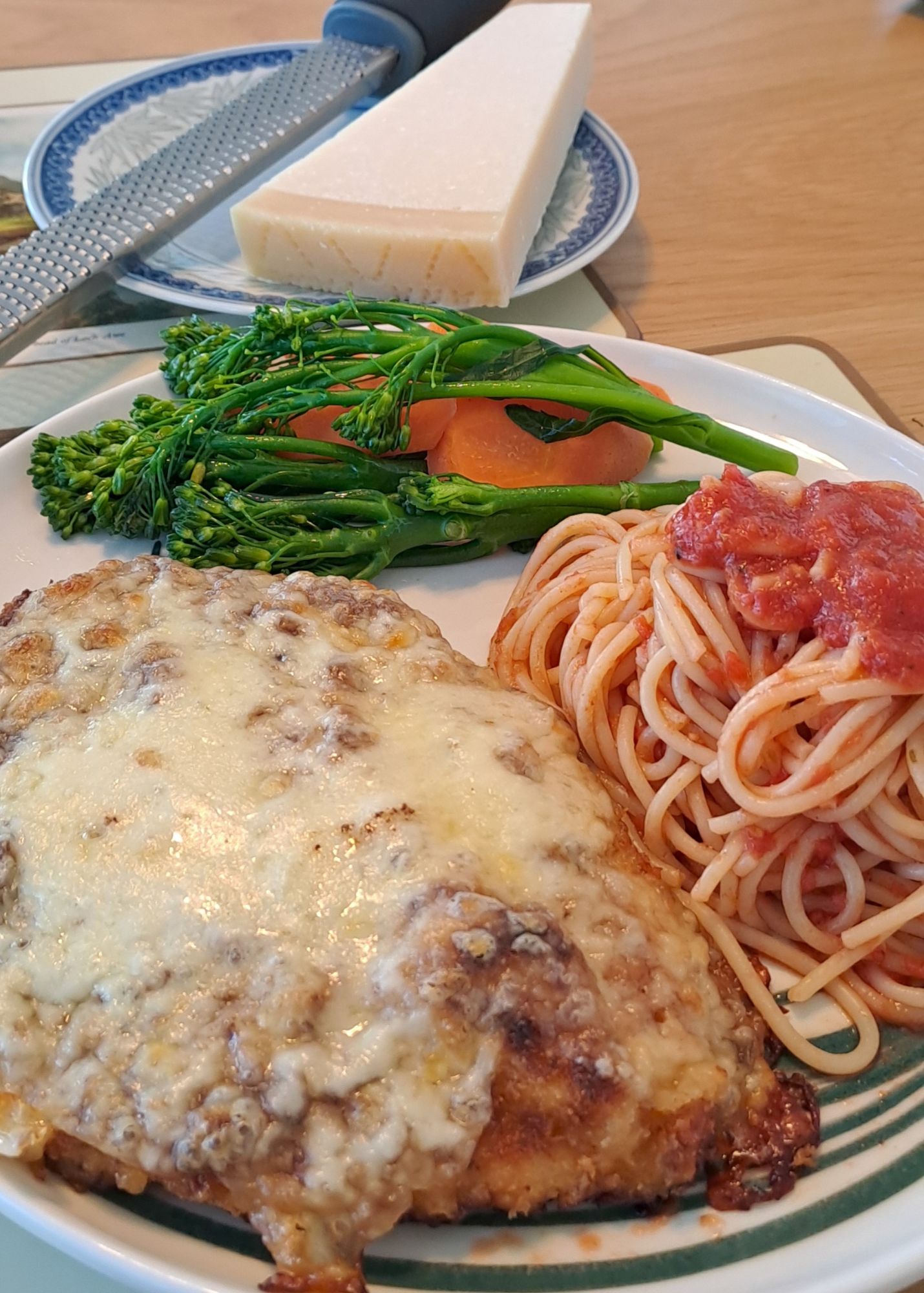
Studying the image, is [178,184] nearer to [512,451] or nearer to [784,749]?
[512,451]

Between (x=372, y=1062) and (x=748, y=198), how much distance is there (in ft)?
15.6

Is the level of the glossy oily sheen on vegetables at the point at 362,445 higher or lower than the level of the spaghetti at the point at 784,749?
higher

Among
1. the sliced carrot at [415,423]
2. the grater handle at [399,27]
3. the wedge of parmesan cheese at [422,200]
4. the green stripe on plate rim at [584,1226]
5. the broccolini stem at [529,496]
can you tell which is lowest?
the green stripe on plate rim at [584,1226]

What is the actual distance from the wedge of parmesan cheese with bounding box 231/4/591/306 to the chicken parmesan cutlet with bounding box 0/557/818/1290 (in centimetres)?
227

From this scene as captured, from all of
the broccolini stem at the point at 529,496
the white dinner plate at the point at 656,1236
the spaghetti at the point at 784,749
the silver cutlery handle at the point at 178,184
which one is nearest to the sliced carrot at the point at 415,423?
the broccolini stem at the point at 529,496

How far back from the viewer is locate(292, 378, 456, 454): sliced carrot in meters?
2.80

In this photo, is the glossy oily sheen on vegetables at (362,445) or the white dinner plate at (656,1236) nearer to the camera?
the white dinner plate at (656,1236)

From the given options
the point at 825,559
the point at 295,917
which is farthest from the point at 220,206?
the point at 295,917

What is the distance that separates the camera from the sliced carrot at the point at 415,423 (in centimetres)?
280

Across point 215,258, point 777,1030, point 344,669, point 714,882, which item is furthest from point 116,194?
point 777,1030

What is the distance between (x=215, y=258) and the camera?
3.91 m

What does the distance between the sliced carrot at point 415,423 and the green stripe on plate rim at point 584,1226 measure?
1.93 m

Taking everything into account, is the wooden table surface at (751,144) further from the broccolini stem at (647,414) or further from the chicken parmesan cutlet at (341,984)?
the chicken parmesan cutlet at (341,984)

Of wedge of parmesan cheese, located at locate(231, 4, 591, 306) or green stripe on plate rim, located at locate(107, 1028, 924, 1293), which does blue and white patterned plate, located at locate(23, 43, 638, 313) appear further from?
green stripe on plate rim, located at locate(107, 1028, 924, 1293)
